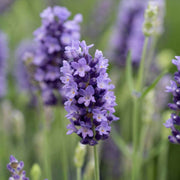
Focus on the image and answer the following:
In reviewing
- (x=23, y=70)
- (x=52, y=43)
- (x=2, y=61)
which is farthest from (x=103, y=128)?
(x=23, y=70)

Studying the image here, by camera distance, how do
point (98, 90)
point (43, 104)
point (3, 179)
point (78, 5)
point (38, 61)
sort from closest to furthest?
point (98, 90)
point (38, 61)
point (43, 104)
point (3, 179)
point (78, 5)

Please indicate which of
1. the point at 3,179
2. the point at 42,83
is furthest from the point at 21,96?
the point at 42,83

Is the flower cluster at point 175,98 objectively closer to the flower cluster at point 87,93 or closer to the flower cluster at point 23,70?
the flower cluster at point 87,93

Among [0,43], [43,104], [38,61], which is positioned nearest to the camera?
[38,61]

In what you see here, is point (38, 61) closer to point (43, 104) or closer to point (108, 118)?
point (43, 104)

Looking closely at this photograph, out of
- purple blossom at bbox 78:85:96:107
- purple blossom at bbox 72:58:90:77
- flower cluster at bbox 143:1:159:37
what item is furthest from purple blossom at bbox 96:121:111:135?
flower cluster at bbox 143:1:159:37

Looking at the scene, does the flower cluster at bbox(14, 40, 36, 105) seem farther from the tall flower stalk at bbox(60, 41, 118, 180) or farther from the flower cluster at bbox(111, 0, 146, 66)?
the tall flower stalk at bbox(60, 41, 118, 180)
